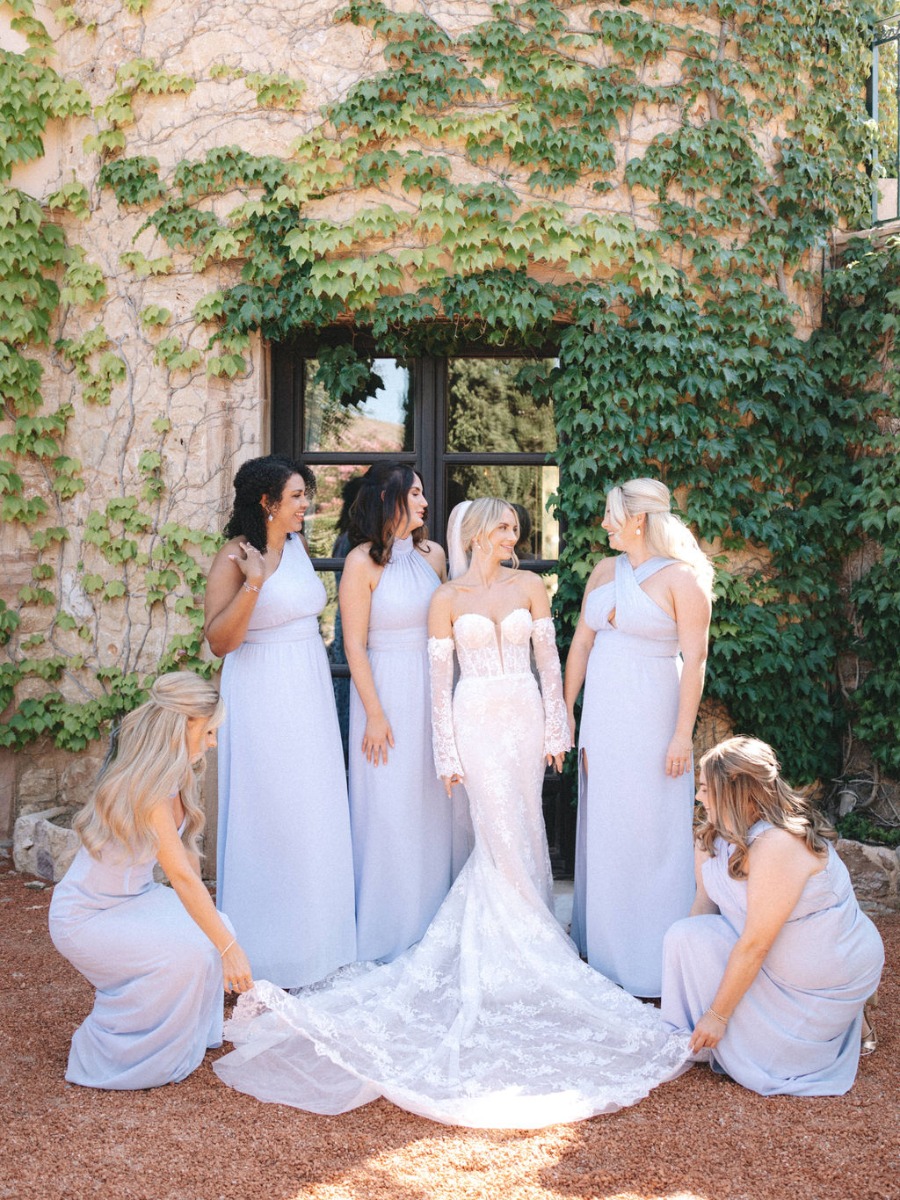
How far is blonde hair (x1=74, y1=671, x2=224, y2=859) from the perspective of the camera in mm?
3311

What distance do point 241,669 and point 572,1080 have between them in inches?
77.4

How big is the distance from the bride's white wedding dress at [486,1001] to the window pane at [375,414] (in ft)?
6.60

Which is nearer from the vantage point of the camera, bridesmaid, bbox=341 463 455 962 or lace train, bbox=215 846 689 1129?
lace train, bbox=215 846 689 1129

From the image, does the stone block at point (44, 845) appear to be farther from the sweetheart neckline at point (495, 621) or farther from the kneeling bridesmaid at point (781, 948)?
the kneeling bridesmaid at point (781, 948)

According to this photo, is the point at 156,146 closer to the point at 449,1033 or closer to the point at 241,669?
the point at 241,669

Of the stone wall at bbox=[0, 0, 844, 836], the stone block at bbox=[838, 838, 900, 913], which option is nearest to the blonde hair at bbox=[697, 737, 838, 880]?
the stone block at bbox=[838, 838, 900, 913]

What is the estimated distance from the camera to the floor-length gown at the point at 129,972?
3338 millimetres

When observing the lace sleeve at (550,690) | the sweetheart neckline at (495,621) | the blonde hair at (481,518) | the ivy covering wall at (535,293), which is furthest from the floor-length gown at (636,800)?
the ivy covering wall at (535,293)


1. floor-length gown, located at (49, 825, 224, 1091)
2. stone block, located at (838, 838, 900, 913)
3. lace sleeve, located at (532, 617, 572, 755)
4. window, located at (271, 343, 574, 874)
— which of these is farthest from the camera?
window, located at (271, 343, 574, 874)

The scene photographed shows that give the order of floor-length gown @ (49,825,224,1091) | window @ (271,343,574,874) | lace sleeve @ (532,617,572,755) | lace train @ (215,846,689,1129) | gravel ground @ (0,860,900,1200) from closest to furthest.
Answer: gravel ground @ (0,860,900,1200), lace train @ (215,846,689,1129), floor-length gown @ (49,825,224,1091), lace sleeve @ (532,617,572,755), window @ (271,343,574,874)

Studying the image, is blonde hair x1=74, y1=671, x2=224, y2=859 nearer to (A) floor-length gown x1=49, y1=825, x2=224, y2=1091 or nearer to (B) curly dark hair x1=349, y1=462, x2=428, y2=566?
(A) floor-length gown x1=49, y1=825, x2=224, y2=1091

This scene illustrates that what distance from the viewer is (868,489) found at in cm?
591

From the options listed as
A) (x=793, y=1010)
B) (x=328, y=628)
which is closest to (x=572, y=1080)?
(x=793, y=1010)

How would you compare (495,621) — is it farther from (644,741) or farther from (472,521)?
(644,741)
